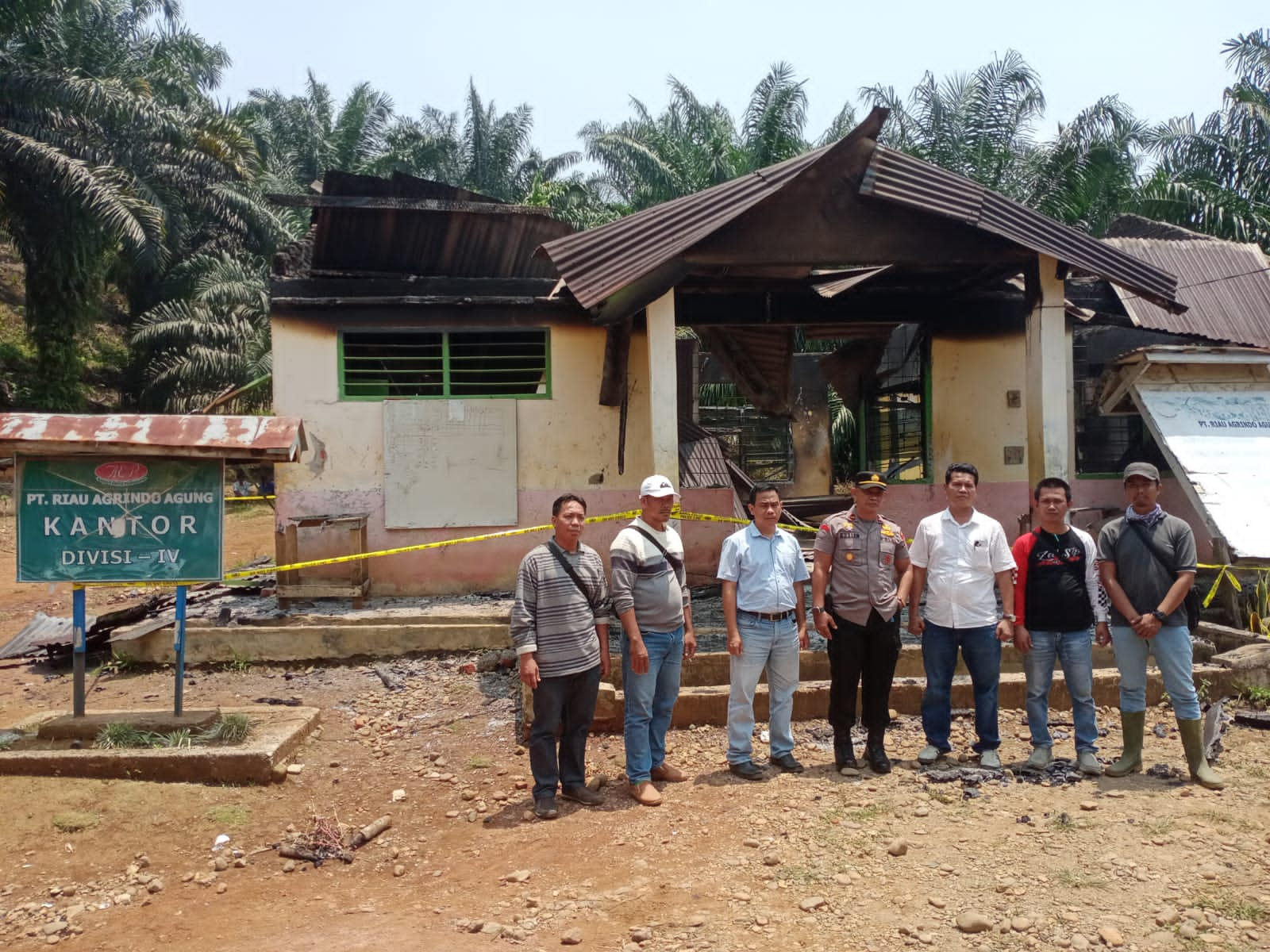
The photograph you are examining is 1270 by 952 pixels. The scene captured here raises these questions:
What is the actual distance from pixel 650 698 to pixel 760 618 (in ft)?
2.48

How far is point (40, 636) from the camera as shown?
9305mm

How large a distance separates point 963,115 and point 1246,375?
15190 millimetres

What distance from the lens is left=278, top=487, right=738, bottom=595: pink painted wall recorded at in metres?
10.2

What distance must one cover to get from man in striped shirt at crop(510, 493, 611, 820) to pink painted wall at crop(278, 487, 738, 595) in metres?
4.93

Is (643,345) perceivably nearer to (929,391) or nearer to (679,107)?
(929,391)

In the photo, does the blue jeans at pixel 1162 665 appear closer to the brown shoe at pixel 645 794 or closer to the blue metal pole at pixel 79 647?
the brown shoe at pixel 645 794

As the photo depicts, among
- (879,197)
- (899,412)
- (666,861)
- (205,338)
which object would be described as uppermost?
(205,338)

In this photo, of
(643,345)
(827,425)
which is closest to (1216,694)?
(643,345)

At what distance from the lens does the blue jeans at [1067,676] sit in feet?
18.3

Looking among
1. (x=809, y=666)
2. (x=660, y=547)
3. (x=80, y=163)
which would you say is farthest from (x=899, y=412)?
(x=80, y=163)

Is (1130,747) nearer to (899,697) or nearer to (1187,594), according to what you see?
(1187,594)

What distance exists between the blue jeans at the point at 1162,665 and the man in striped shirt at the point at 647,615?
2.38 metres

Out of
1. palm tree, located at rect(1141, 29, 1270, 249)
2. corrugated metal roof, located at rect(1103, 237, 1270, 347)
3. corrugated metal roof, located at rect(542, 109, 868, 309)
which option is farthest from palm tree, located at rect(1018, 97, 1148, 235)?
corrugated metal roof, located at rect(542, 109, 868, 309)

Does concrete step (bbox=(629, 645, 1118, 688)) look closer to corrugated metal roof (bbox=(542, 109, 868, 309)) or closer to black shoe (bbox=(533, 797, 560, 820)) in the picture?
black shoe (bbox=(533, 797, 560, 820))
